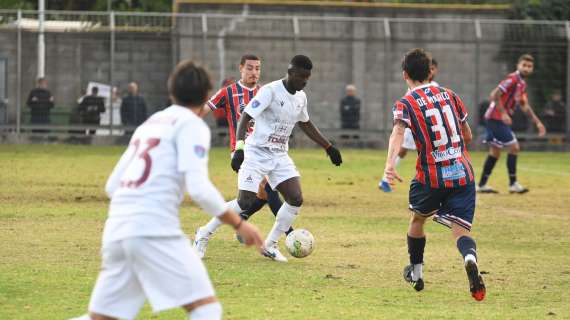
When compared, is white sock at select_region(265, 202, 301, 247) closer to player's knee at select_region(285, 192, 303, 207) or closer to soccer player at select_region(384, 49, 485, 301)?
player's knee at select_region(285, 192, 303, 207)

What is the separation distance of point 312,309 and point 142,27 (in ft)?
79.7

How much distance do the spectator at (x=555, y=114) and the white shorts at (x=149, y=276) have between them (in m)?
28.7

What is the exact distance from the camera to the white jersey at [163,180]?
614 cm

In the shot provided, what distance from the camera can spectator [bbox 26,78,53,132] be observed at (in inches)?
1241

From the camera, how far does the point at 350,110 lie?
32938 millimetres

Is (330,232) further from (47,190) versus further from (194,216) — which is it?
(47,190)

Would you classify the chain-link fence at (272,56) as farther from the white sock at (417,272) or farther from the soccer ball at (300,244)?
the white sock at (417,272)

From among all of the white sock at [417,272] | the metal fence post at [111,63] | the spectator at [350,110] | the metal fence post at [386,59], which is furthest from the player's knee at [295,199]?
the metal fence post at [386,59]

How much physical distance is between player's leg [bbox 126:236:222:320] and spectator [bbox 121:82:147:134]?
26.1 m

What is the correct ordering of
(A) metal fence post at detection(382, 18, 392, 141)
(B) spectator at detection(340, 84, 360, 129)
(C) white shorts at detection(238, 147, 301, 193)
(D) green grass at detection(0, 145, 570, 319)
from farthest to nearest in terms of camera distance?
(A) metal fence post at detection(382, 18, 392, 141)
(B) spectator at detection(340, 84, 360, 129)
(C) white shorts at detection(238, 147, 301, 193)
(D) green grass at detection(0, 145, 570, 319)

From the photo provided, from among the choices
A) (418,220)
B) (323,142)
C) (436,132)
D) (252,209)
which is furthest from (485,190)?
(436,132)

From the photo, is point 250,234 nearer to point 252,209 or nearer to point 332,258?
point 332,258

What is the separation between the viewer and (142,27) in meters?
32.5

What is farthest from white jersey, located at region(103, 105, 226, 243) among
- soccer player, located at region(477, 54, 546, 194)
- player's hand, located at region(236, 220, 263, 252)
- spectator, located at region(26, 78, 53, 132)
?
spectator, located at region(26, 78, 53, 132)
